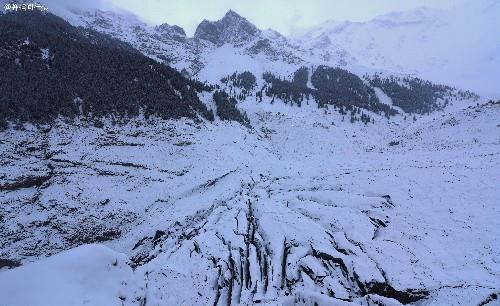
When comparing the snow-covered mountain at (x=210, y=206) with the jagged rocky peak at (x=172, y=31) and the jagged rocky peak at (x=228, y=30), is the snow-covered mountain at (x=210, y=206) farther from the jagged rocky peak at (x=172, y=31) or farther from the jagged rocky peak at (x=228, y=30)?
the jagged rocky peak at (x=172, y=31)

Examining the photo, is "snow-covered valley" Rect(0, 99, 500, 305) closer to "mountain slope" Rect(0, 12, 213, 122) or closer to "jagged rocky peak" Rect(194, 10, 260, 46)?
"mountain slope" Rect(0, 12, 213, 122)

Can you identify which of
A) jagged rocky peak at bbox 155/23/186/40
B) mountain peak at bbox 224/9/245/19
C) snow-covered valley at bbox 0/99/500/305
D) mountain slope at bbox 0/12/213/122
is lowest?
snow-covered valley at bbox 0/99/500/305

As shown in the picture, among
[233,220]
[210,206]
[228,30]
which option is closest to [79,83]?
[210,206]

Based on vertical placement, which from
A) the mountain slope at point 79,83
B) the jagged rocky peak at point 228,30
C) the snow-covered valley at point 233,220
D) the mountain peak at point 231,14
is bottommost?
the snow-covered valley at point 233,220

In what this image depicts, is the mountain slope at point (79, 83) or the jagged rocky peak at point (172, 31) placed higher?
the jagged rocky peak at point (172, 31)

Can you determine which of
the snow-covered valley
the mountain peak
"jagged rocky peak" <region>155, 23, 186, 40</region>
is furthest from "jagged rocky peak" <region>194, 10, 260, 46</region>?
the snow-covered valley

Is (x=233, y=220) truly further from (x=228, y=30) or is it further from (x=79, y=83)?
(x=228, y=30)

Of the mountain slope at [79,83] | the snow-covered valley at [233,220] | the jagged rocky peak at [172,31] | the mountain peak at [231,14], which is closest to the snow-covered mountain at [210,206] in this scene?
the snow-covered valley at [233,220]
